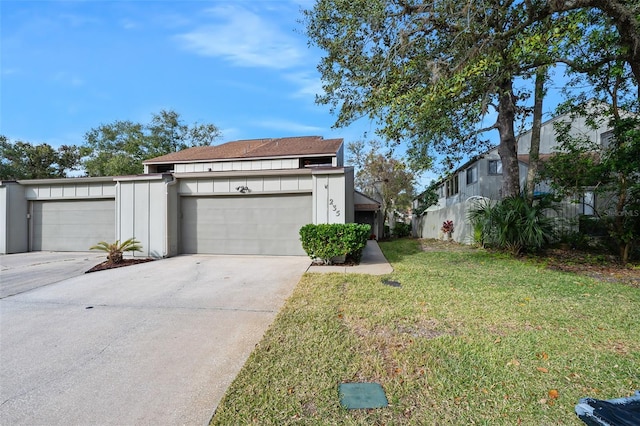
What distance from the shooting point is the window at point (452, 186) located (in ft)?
69.7

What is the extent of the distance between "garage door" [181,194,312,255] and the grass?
4304 millimetres

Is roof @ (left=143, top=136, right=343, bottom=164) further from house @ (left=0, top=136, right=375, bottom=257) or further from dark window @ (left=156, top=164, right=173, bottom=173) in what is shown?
house @ (left=0, top=136, right=375, bottom=257)

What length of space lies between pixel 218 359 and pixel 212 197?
7576 millimetres

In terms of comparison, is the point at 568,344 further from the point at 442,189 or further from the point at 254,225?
the point at 442,189

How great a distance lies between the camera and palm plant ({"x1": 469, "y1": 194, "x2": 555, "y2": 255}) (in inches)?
329

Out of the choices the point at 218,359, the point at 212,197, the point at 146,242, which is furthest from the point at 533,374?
the point at 146,242

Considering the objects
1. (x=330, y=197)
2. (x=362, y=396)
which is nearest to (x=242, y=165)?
(x=330, y=197)

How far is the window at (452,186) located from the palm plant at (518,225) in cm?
1259

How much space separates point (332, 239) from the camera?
7.39 m

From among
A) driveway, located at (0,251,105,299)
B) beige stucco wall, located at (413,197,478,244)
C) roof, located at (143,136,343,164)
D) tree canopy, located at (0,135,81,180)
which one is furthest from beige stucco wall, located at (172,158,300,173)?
tree canopy, located at (0,135,81,180)

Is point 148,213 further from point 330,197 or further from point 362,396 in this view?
point 362,396

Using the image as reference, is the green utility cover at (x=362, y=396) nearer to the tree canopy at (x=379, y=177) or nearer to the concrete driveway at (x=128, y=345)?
the concrete driveway at (x=128, y=345)

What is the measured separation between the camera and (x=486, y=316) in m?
3.86

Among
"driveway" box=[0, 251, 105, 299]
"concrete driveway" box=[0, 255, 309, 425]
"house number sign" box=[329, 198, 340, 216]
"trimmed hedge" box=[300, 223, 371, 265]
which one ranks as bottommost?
"concrete driveway" box=[0, 255, 309, 425]
